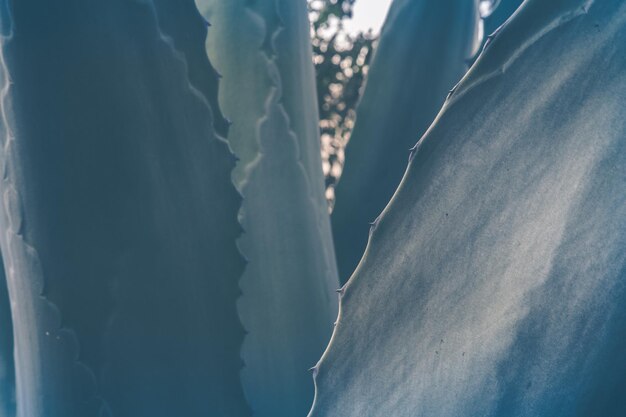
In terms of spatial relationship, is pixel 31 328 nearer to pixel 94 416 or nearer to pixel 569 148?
pixel 94 416

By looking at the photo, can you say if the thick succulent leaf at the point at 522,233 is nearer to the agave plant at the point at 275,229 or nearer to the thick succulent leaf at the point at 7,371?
the agave plant at the point at 275,229

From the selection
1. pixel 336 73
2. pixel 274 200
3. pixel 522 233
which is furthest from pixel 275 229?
pixel 336 73

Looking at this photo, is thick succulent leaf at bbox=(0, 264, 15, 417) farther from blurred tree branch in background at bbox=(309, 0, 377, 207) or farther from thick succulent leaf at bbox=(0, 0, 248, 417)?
blurred tree branch in background at bbox=(309, 0, 377, 207)

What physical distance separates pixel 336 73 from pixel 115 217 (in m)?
1.19

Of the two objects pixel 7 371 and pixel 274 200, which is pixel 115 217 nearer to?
pixel 274 200

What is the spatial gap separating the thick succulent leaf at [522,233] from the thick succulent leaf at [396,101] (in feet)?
1.62

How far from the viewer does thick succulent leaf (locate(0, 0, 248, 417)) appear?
0.65m

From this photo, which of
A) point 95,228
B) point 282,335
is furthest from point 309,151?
point 95,228

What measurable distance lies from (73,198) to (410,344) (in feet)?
1.09

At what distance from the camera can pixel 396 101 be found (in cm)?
110

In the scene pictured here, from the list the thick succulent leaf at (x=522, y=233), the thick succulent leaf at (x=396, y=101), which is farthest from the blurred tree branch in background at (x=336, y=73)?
the thick succulent leaf at (x=522, y=233)

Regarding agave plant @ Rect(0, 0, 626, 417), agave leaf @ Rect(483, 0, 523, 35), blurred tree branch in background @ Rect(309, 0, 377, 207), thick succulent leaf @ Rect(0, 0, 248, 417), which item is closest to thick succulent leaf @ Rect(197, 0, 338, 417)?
agave plant @ Rect(0, 0, 626, 417)

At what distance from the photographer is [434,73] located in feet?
3.57

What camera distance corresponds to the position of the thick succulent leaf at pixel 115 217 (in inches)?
25.5
